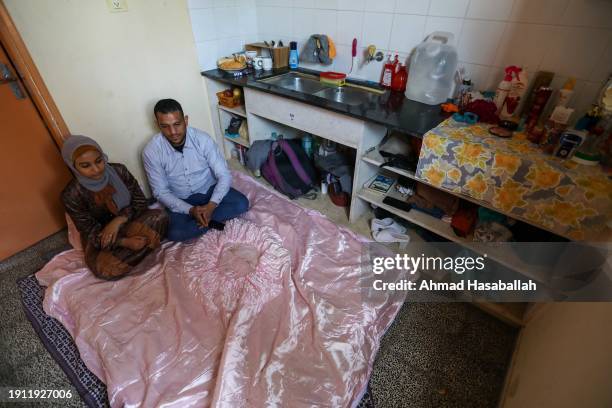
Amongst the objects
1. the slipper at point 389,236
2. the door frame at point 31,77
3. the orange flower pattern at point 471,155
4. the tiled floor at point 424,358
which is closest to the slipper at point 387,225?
the slipper at point 389,236

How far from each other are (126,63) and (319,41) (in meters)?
1.20

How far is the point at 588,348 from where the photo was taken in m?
0.80

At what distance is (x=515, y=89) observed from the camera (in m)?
1.35

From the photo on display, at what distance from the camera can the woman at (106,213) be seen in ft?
4.65

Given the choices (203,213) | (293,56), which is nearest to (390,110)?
(293,56)

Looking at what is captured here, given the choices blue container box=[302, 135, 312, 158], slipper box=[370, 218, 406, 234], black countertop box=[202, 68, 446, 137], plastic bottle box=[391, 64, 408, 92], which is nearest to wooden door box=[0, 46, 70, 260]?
black countertop box=[202, 68, 446, 137]

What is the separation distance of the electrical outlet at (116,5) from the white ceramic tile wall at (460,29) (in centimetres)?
41

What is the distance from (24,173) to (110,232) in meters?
0.66

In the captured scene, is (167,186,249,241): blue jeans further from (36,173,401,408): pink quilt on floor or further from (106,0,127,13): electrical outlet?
(106,0,127,13): electrical outlet

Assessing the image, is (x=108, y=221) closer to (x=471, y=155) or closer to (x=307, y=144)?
(x=307, y=144)

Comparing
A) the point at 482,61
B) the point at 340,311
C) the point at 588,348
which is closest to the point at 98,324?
the point at 340,311

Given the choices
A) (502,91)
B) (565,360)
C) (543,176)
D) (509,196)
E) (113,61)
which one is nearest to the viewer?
(565,360)

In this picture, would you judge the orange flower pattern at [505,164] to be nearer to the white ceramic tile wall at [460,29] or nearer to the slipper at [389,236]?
→ the white ceramic tile wall at [460,29]

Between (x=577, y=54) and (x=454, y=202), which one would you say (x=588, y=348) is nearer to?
(x=454, y=202)
